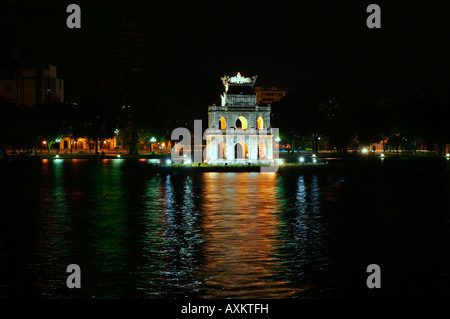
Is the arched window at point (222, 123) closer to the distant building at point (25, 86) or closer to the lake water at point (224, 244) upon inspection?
the lake water at point (224, 244)

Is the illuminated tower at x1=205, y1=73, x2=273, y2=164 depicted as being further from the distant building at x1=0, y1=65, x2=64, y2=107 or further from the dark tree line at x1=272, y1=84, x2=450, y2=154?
the distant building at x1=0, y1=65, x2=64, y2=107

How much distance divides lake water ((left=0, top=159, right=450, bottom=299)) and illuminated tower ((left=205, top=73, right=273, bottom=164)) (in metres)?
47.1

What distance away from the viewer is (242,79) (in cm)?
8544

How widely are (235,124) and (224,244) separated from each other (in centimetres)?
6535

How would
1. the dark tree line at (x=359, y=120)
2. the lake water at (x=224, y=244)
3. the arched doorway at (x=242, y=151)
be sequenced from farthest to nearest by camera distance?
the dark tree line at (x=359, y=120) < the arched doorway at (x=242, y=151) < the lake water at (x=224, y=244)

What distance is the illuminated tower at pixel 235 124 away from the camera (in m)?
84.6

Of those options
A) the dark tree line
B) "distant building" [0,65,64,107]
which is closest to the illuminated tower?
the dark tree line

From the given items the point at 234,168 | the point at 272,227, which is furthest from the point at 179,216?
the point at 234,168

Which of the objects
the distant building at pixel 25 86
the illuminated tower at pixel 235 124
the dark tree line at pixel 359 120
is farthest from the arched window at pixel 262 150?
the distant building at pixel 25 86

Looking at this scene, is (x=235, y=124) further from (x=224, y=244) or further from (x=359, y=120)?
(x=224, y=244)

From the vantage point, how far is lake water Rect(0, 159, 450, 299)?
14602 millimetres

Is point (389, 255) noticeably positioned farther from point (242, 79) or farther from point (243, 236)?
point (242, 79)

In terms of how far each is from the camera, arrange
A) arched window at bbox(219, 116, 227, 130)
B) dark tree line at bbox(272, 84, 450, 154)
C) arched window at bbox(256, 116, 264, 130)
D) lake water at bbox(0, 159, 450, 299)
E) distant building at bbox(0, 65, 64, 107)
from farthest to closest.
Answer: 1. distant building at bbox(0, 65, 64, 107)
2. dark tree line at bbox(272, 84, 450, 154)
3. arched window at bbox(219, 116, 227, 130)
4. arched window at bbox(256, 116, 264, 130)
5. lake water at bbox(0, 159, 450, 299)

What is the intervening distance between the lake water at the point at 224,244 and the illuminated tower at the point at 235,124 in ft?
155
